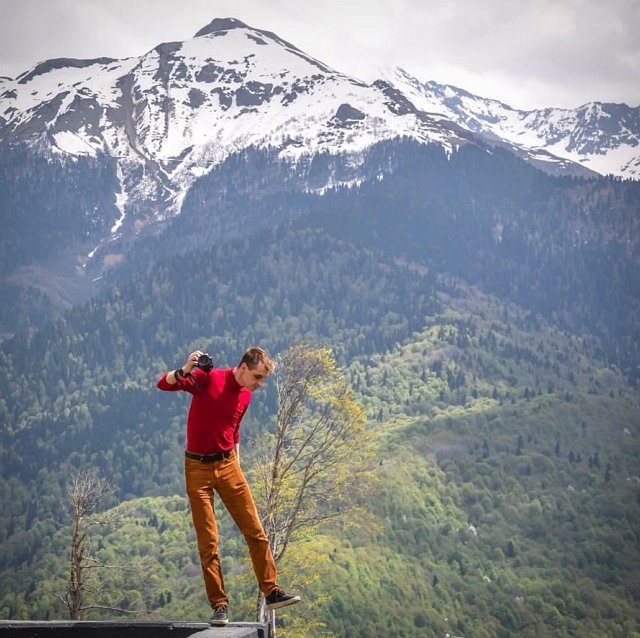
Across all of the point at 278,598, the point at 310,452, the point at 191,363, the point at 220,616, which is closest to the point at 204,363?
the point at 191,363

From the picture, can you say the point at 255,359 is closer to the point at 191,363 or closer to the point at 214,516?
the point at 191,363

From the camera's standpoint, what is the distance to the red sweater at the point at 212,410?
13.0 m

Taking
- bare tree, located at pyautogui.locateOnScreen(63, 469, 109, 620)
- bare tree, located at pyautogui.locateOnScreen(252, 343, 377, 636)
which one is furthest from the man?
bare tree, located at pyautogui.locateOnScreen(63, 469, 109, 620)

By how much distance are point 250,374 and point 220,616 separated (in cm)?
282

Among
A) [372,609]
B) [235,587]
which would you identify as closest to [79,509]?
[235,587]

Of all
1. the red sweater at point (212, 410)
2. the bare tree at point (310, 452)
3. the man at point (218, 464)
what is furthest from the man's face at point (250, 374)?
the bare tree at point (310, 452)

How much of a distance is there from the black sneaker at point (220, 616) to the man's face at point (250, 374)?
2620mm

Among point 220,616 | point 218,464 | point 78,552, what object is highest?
point 218,464

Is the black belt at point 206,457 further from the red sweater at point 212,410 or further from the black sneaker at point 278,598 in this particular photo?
the black sneaker at point 278,598

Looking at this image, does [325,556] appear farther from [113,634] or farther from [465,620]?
[465,620]

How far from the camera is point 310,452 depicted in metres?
33.0

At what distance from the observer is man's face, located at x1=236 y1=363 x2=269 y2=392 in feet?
42.5

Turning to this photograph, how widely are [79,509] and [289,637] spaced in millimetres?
8271

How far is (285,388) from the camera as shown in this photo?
103ft
